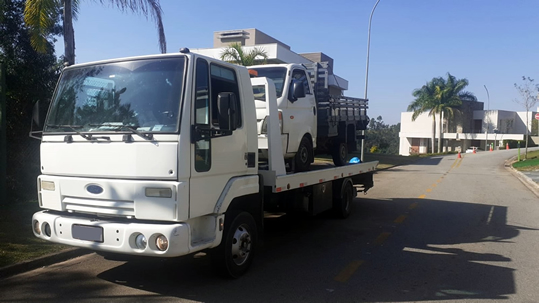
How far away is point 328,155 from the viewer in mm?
10039

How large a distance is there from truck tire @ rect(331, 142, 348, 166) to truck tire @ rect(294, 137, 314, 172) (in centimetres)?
180

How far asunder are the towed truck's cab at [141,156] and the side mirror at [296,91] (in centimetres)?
227

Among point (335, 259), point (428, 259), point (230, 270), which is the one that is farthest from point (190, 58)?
point (428, 259)

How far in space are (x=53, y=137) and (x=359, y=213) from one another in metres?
7.13

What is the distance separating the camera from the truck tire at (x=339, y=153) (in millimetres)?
9891

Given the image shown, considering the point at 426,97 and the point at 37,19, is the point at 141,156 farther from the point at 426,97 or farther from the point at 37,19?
the point at 426,97

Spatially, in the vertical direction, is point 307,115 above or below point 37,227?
above

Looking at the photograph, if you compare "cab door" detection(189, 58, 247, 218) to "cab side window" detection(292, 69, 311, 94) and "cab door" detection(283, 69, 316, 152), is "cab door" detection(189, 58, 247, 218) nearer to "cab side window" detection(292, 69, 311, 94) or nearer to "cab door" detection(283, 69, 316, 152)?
"cab door" detection(283, 69, 316, 152)

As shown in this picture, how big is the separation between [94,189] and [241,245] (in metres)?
1.84

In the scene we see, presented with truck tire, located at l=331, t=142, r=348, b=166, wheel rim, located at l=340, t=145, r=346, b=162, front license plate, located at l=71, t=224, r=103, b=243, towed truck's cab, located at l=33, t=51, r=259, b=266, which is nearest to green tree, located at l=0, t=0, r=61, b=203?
towed truck's cab, located at l=33, t=51, r=259, b=266

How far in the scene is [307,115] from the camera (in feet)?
26.7

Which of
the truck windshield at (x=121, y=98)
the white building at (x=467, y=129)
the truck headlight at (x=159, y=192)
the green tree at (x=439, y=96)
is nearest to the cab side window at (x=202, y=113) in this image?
the truck windshield at (x=121, y=98)

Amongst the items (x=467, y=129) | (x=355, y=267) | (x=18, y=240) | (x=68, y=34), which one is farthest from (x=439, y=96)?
(x=18, y=240)

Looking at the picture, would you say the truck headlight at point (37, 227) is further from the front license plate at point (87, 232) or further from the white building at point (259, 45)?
the white building at point (259, 45)
